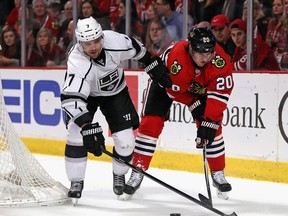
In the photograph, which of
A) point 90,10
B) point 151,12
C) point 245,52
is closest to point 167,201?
point 245,52

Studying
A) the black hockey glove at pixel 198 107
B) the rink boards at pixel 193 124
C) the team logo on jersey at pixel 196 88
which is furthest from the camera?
the rink boards at pixel 193 124

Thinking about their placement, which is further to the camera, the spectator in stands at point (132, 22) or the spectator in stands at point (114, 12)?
the spectator in stands at point (114, 12)

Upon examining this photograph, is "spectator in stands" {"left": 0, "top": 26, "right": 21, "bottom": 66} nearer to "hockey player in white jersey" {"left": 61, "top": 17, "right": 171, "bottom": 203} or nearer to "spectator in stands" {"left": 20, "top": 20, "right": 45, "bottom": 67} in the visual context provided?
"spectator in stands" {"left": 20, "top": 20, "right": 45, "bottom": 67}

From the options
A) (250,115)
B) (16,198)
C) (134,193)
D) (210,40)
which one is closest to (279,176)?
(250,115)

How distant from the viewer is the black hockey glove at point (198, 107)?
5.23 meters

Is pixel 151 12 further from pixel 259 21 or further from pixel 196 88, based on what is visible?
pixel 196 88

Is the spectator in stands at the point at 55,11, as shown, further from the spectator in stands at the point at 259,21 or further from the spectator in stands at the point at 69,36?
the spectator in stands at the point at 259,21

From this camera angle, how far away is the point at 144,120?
530 cm

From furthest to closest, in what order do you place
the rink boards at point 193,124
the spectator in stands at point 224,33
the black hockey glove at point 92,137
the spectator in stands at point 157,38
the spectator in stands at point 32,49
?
the spectator in stands at point 32,49 < the spectator in stands at point 157,38 < the spectator in stands at point 224,33 < the rink boards at point 193,124 < the black hockey glove at point 92,137

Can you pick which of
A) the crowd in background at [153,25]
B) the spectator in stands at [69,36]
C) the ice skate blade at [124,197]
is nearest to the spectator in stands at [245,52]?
the crowd in background at [153,25]

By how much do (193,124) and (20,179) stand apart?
6.10 ft

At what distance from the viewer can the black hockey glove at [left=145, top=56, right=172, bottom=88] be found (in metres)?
5.05

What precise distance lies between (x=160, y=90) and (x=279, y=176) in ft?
3.99

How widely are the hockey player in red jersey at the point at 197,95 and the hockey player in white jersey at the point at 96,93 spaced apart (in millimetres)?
82
